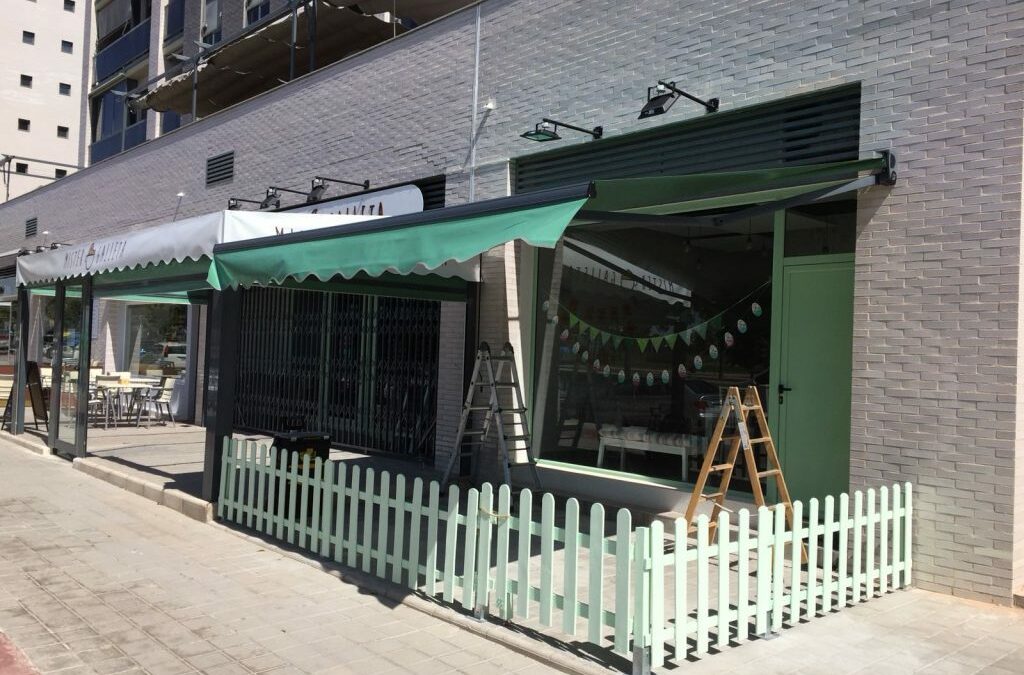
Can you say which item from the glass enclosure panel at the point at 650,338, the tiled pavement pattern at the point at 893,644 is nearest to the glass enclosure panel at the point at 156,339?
the glass enclosure panel at the point at 650,338

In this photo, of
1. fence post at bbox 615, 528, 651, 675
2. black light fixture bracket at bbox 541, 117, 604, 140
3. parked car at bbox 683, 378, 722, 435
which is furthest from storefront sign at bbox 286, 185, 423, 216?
fence post at bbox 615, 528, 651, 675

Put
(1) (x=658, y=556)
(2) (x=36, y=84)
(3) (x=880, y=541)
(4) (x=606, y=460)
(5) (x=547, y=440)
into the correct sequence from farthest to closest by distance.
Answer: (2) (x=36, y=84) → (5) (x=547, y=440) → (4) (x=606, y=460) → (3) (x=880, y=541) → (1) (x=658, y=556)

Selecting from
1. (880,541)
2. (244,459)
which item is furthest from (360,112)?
(880,541)

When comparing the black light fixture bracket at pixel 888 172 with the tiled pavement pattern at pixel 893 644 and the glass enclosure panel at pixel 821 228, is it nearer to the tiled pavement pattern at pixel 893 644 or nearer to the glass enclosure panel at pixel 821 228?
the glass enclosure panel at pixel 821 228

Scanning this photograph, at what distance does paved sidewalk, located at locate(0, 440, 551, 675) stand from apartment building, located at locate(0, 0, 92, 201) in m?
37.1

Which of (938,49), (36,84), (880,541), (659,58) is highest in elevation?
(36,84)

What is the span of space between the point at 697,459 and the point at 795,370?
1326 millimetres

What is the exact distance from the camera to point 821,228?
22.9 ft

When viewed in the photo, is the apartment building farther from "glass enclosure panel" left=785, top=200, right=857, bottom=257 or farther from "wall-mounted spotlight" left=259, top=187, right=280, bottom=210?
"glass enclosure panel" left=785, top=200, right=857, bottom=257

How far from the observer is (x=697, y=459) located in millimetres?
7727

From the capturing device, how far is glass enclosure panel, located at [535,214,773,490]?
7.48 metres

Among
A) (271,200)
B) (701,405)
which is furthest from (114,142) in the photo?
(701,405)

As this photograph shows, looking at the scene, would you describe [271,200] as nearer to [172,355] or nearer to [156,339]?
[172,355]

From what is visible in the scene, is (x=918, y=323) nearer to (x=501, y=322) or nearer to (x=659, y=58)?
(x=659, y=58)
